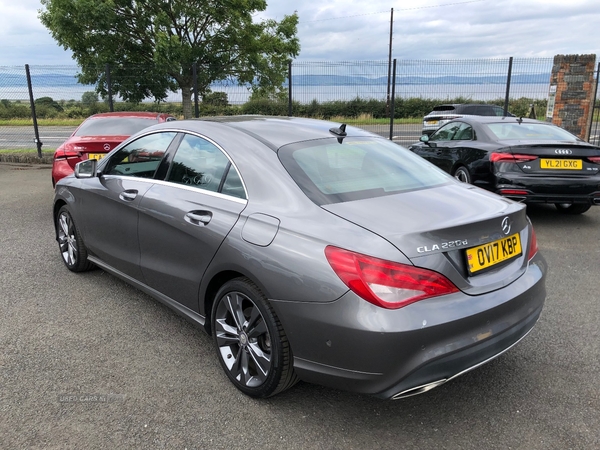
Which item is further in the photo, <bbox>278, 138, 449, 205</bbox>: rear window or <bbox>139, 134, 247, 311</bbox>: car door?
<bbox>139, 134, 247, 311</bbox>: car door

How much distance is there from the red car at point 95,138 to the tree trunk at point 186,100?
7.20 meters

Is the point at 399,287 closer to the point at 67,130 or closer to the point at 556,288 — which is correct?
the point at 556,288

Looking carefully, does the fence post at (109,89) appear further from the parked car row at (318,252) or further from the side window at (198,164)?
the side window at (198,164)

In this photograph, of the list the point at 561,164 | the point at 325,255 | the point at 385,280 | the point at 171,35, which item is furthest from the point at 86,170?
the point at 171,35

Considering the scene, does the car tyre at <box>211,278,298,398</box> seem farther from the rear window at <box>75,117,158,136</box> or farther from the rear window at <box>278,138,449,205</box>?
the rear window at <box>75,117,158,136</box>

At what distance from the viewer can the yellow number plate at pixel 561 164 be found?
19.6ft

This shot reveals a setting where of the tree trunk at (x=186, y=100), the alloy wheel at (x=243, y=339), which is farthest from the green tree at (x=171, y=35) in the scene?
the alloy wheel at (x=243, y=339)

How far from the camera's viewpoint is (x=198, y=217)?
2904 millimetres

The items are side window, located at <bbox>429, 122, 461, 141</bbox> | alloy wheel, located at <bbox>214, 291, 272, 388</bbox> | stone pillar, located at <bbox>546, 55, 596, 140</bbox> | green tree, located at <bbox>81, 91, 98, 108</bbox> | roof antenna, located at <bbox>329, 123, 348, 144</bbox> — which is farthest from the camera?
green tree, located at <bbox>81, 91, 98, 108</bbox>

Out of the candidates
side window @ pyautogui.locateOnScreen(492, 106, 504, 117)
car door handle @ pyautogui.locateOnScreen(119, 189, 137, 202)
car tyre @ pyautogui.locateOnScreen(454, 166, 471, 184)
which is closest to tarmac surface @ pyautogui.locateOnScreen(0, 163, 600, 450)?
car door handle @ pyautogui.locateOnScreen(119, 189, 137, 202)

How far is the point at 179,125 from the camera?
3496 millimetres

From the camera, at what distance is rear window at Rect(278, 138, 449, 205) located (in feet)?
8.67

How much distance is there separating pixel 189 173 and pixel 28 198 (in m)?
6.47

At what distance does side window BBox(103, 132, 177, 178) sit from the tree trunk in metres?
11.2
